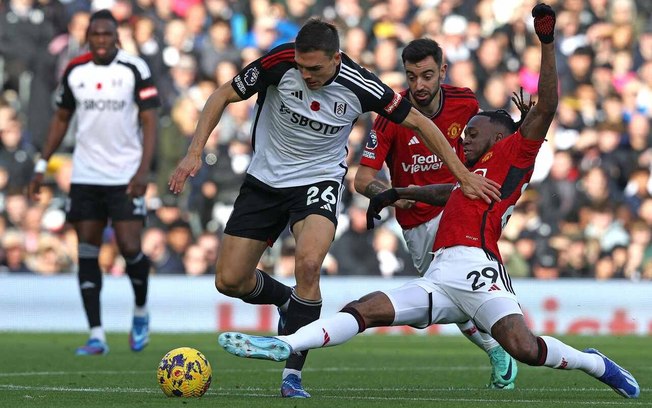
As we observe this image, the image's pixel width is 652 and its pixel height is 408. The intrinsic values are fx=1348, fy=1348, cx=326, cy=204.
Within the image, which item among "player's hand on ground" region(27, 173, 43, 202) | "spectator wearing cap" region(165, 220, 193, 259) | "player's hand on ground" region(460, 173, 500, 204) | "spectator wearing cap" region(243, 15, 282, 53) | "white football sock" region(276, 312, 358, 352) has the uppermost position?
"spectator wearing cap" region(243, 15, 282, 53)

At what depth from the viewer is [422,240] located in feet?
33.2

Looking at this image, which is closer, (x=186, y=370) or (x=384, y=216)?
(x=186, y=370)

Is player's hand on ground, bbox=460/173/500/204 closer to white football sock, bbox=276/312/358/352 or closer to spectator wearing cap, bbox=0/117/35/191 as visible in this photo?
white football sock, bbox=276/312/358/352

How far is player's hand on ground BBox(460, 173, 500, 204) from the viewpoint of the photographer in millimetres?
8250

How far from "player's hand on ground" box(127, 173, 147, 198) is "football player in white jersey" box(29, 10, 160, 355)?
1.6 inches

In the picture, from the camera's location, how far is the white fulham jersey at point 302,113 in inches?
338

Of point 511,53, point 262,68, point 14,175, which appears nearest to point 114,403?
point 262,68

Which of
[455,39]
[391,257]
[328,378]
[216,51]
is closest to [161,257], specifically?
[391,257]

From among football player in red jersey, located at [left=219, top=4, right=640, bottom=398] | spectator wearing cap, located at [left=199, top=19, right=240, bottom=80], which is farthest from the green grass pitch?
spectator wearing cap, located at [left=199, top=19, right=240, bottom=80]

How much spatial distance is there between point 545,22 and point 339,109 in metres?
1.52

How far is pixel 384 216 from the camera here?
18.6 meters

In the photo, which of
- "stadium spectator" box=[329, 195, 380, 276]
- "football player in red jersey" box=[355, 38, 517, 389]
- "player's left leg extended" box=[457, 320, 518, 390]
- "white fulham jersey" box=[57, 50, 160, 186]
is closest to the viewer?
"player's left leg extended" box=[457, 320, 518, 390]

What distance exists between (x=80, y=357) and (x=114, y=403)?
Result: 4.74 metres

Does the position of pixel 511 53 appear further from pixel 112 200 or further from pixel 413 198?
pixel 413 198
